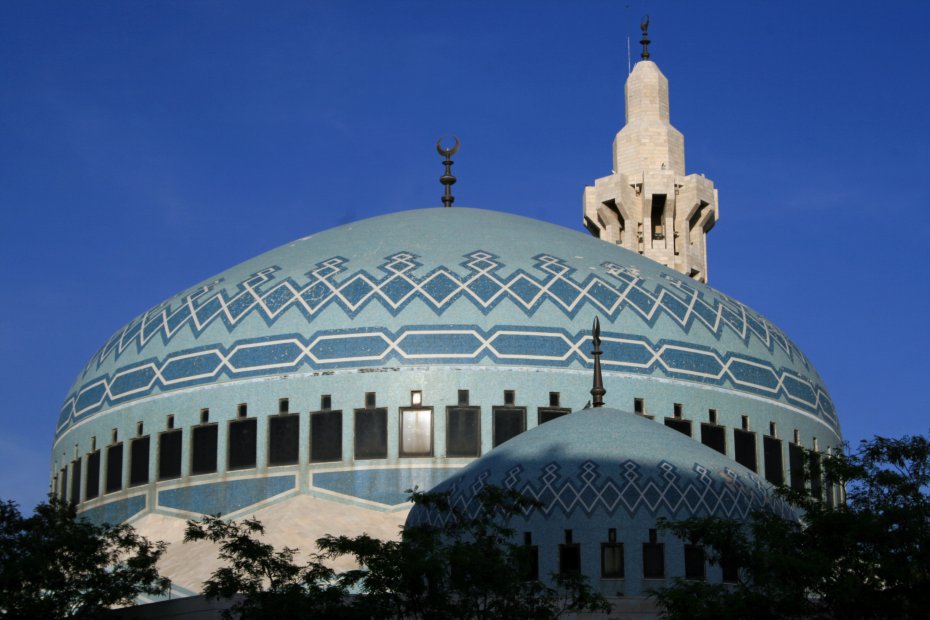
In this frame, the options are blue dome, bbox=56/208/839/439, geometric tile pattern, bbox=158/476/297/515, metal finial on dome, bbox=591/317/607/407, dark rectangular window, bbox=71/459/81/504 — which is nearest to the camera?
metal finial on dome, bbox=591/317/607/407

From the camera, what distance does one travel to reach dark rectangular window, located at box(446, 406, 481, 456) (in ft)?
110

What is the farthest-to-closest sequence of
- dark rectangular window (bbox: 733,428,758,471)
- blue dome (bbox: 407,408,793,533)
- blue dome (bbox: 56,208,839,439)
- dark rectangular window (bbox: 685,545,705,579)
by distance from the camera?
dark rectangular window (bbox: 733,428,758,471) < blue dome (bbox: 56,208,839,439) < blue dome (bbox: 407,408,793,533) < dark rectangular window (bbox: 685,545,705,579)

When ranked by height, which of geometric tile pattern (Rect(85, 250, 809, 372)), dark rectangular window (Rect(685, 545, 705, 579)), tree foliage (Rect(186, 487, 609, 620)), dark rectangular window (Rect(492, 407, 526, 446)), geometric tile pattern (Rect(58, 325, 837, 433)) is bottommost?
tree foliage (Rect(186, 487, 609, 620))

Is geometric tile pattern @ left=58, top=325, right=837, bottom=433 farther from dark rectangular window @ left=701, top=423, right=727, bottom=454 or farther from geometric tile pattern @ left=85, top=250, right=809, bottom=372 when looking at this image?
dark rectangular window @ left=701, top=423, right=727, bottom=454

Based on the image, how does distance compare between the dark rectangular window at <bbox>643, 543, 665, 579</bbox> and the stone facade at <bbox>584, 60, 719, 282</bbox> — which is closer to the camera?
the dark rectangular window at <bbox>643, 543, 665, 579</bbox>

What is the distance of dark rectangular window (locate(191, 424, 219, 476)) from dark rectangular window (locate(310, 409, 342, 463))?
1.74m

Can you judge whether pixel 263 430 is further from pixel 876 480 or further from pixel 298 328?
pixel 876 480

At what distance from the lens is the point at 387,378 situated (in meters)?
33.9

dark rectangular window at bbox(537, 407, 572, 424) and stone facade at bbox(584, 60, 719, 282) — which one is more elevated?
stone facade at bbox(584, 60, 719, 282)

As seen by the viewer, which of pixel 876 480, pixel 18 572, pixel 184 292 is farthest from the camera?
pixel 184 292

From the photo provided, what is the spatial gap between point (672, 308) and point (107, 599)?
14.4 metres

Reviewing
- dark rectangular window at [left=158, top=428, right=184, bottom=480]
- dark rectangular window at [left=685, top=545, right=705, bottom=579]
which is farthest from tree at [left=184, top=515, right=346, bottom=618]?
dark rectangular window at [left=158, top=428, right=184, bottom=480]

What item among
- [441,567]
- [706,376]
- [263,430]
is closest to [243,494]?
[263,430]

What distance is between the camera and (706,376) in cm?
3506
